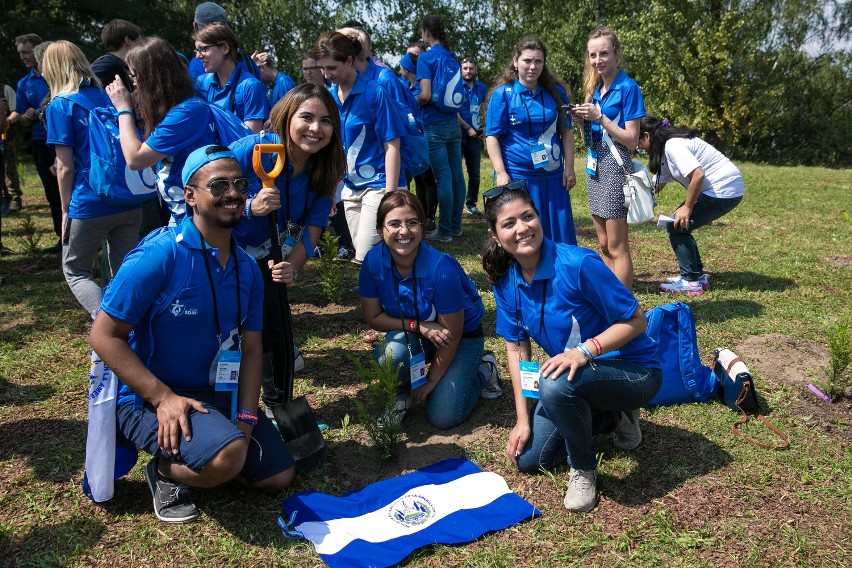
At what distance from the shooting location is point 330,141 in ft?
12.0

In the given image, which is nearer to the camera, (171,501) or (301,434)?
(171,501)

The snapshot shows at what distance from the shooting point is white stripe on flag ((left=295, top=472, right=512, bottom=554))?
9.36 feet

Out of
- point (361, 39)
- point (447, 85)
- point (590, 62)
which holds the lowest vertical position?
point (590, 62)

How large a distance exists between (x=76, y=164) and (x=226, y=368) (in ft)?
7.92

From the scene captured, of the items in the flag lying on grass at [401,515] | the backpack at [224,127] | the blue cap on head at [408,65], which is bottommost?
the flag lying on grass at [401,515]

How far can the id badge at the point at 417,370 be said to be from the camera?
12.4 ft

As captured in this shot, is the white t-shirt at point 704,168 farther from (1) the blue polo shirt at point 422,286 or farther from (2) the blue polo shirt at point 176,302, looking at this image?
(2) the blue polo shirt at point 176,302

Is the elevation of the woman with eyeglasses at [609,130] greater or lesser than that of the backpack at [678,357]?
greater

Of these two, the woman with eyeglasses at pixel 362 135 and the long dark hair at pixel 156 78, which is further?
the woman with eyeglasses at pixel 362 135

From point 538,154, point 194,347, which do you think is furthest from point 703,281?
point 194,347

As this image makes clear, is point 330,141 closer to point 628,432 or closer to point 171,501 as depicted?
point 171,501

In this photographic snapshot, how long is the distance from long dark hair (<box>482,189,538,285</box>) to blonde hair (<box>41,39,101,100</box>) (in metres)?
3.02

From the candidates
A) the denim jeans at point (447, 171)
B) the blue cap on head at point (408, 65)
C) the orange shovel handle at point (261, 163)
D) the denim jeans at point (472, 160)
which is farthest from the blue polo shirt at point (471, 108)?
the orange shovel handle at point (261, 163)

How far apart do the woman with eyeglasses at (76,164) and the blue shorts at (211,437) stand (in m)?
1.86
